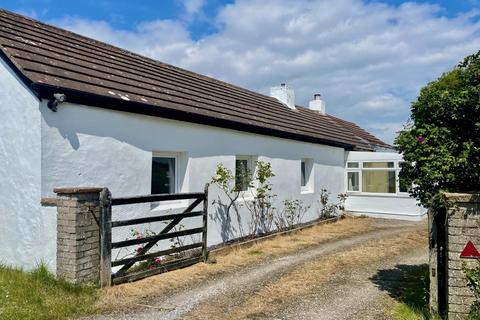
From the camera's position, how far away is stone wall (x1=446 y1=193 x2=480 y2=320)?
5.00 meters

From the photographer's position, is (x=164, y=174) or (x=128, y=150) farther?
(x=164, y=174)

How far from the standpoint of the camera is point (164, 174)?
31.1 ft

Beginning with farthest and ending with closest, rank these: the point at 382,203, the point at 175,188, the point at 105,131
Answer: the point at 382,203, the point at 175,188, the point at 105,131

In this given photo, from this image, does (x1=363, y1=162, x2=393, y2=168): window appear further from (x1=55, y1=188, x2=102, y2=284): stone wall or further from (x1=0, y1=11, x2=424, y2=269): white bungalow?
(x1=55, y1=188, x2=102, y2=284): stone wall

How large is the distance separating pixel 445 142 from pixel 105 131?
18.8ft

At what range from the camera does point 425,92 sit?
618 centimetres

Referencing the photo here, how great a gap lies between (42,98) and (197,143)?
3.96m

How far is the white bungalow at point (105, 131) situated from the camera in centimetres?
683

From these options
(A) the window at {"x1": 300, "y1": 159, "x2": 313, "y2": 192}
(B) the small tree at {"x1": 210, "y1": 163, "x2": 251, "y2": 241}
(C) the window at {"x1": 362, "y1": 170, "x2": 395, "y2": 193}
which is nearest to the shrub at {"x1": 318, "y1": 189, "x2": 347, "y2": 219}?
(A) the window at {"x1": 300, "y1": 159, "x2": 313, "y2": 192}

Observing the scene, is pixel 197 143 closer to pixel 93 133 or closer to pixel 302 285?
pixel 93 133

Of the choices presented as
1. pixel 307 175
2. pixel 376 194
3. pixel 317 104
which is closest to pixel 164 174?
pixel 307 175

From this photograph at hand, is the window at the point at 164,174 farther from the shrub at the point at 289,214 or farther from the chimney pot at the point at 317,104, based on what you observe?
the chimney pot at the point at 317,104

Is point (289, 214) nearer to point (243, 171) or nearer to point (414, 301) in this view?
point (243, 171)

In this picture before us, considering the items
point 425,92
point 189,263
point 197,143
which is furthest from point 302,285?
point 197,143
